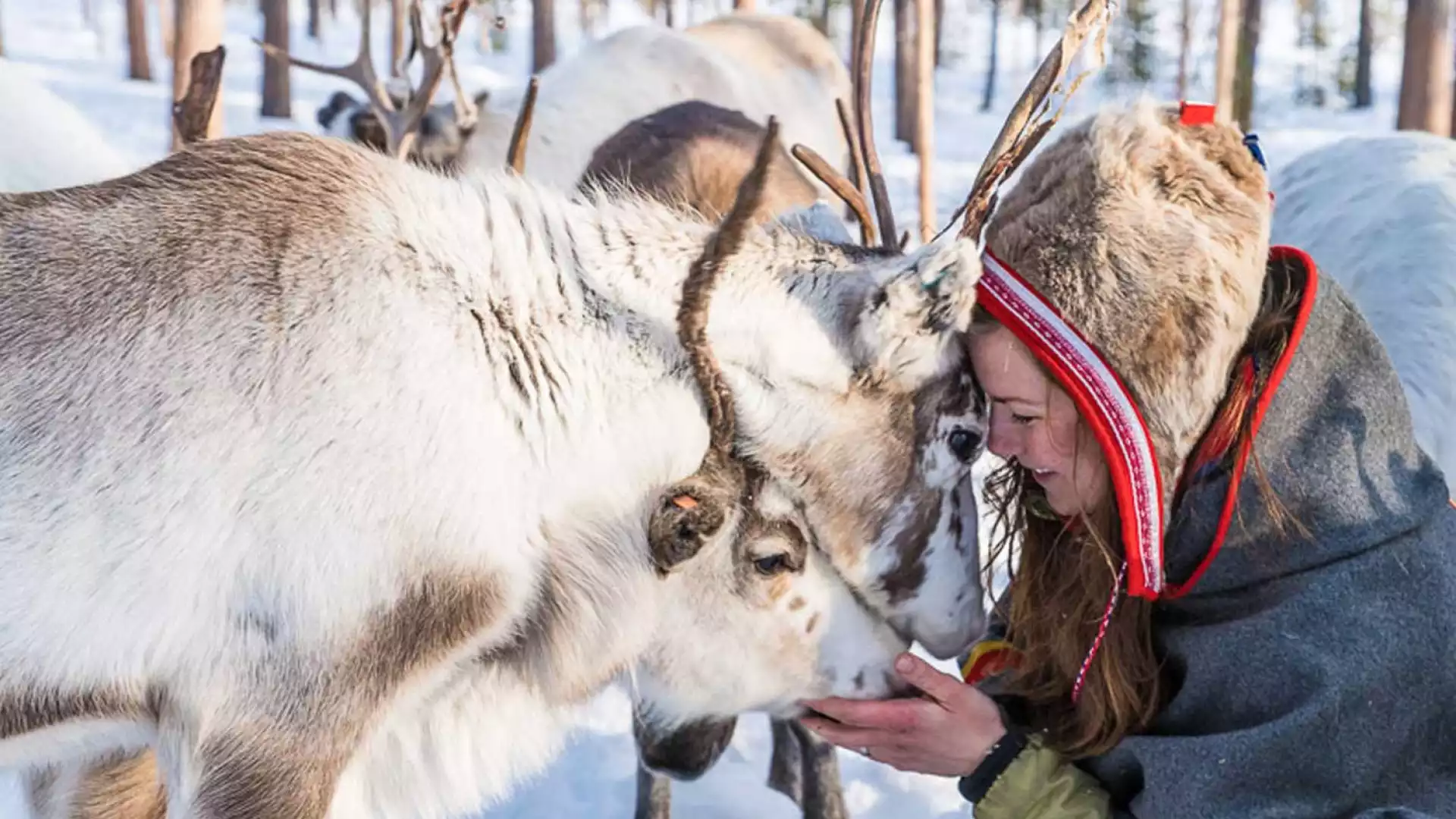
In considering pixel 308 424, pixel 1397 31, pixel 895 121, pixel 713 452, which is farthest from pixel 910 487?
pixel 1397 31

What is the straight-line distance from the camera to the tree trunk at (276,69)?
15172mm

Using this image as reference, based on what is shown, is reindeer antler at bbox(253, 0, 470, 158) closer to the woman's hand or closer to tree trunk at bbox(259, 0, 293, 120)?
the woman's hand

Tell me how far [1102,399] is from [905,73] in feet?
47.4

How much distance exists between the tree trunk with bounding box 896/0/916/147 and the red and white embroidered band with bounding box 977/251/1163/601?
12525mm

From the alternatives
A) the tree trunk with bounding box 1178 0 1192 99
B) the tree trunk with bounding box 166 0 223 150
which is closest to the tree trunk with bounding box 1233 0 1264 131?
the tree trunk with bounding box 1178 0 1192 99

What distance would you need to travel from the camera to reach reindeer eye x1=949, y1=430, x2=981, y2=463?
1.78 metres

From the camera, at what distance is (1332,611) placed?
1758 millimetres

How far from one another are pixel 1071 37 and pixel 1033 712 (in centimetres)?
100

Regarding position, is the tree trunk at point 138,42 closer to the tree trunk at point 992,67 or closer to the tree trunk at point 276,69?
the tree trunk at point 276,69

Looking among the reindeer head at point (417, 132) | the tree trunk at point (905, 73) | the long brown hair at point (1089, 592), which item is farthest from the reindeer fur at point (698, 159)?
the tree trunk at point (905, 73)

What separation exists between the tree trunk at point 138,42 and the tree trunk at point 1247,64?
13301mm

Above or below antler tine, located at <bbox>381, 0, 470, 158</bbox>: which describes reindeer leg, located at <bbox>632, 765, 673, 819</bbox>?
below

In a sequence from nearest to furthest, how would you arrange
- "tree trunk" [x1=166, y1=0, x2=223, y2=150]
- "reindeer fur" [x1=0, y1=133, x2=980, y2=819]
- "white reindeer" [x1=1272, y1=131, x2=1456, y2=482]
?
"reindeer fur" [x1=0, y1=133, x2=980, y2=819]
"white reindeer" [x1=1272, y1=131, x2=1456, y2=482]
"tree trunk" [x1=166, y1=0, x2=223, y2=150]

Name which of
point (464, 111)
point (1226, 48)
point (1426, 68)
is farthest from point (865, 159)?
point (1226, 48)
